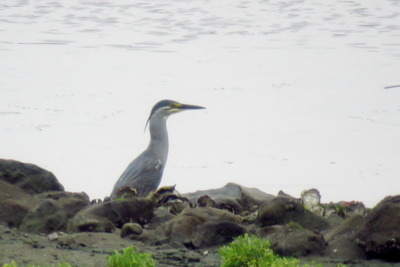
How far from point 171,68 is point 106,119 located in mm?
2915

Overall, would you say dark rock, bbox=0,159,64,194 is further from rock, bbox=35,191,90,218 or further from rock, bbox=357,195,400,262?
rock, bbox=357,195,400,262

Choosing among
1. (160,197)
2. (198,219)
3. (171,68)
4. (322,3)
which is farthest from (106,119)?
(322,3)

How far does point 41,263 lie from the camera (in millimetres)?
5191

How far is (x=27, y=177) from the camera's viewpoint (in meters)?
Answer: 7.10

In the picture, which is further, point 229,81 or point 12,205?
point 229,81

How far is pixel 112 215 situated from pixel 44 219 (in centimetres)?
52

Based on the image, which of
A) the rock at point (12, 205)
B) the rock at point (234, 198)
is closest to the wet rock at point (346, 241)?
the rock at point (234, 198)

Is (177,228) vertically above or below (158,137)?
above

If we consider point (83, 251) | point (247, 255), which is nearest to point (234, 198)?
point (83, 251)

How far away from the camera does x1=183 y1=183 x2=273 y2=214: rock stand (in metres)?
7.06

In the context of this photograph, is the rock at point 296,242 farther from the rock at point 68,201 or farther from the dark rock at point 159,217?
the rock at point 68,201

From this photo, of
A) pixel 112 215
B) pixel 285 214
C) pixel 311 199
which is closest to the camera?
pixel 285 214

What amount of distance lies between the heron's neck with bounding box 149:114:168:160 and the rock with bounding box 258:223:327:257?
4312mm

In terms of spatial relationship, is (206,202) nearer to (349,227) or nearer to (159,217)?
(159,217)
